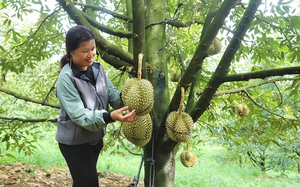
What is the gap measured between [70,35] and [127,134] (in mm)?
574

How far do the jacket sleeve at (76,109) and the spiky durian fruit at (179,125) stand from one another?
427 millimetres

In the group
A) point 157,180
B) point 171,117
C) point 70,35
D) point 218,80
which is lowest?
point 157,180

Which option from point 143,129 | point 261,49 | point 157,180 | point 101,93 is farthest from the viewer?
point 261,49

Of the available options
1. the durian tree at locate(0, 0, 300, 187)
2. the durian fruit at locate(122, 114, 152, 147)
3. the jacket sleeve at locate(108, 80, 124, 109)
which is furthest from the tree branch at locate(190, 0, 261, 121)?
the jacket sleeve at locate(108, 80, 124, 109)

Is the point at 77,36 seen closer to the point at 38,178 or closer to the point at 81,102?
the point at 81,102

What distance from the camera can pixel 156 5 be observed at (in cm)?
227

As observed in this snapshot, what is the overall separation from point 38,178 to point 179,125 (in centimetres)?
255

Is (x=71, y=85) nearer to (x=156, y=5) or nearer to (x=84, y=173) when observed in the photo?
(x=84, y=173)

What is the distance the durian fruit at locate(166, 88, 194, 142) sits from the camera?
159cm

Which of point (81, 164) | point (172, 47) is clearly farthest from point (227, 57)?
point (172, 47)

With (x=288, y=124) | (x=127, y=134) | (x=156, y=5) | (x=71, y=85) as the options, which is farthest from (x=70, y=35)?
(x=288, y=124)

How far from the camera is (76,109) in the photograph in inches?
54.9

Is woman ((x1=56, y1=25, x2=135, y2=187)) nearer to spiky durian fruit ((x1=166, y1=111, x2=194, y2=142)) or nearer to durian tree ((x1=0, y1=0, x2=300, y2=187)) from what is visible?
durian tree ((x1=0, y1=0, x2=300, y2=187))

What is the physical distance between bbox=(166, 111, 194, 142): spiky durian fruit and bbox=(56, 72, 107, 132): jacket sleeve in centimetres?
43
